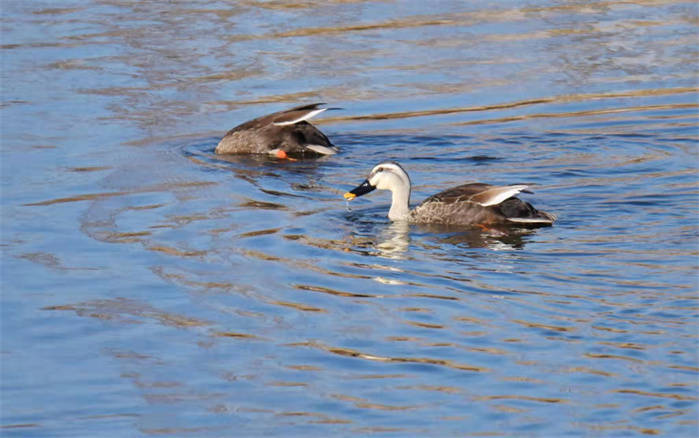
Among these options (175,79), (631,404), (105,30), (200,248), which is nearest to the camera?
(631,404)

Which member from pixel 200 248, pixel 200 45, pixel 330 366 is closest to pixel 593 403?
pixel 330 366

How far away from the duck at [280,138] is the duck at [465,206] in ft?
8.29

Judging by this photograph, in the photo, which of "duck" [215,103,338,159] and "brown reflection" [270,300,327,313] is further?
"duck" [215,103,338,159]

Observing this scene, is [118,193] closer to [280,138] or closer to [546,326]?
[280,138]

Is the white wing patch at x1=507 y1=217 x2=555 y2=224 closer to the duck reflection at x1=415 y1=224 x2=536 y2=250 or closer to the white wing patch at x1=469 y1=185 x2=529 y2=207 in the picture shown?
the duck reflection at x1=415 y1=224 x2=536 y2=250

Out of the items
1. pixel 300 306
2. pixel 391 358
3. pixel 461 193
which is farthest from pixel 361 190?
pixel 391 358

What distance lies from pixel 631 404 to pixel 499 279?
2.63 m

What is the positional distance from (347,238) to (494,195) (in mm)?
1374

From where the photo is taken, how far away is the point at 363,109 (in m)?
16.8

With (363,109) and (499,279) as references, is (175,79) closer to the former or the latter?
(363,109)

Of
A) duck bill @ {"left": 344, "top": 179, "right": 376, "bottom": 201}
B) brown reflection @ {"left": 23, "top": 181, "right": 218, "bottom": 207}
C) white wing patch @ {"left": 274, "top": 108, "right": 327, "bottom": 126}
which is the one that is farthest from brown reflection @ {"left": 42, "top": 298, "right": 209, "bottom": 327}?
white wing patch @ {"left": 274, "top": 108, "right": 327, "bottom": 126}

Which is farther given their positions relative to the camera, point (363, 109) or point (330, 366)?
point (363, 109)

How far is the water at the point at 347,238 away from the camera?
25.2ft

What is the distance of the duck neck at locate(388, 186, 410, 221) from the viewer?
40.5 ft
